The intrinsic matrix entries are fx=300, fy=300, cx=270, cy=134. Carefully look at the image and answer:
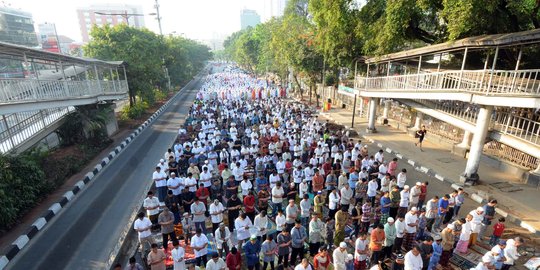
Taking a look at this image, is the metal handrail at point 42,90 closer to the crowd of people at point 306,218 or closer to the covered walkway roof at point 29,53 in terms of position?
the covered walkway roof at point 29,53

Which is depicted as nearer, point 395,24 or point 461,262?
point 461,262

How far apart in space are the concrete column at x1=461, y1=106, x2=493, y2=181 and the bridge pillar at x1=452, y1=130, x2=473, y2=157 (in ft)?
10.8

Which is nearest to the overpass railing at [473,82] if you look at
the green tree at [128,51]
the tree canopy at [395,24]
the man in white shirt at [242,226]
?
the tree canopy at [395,24]

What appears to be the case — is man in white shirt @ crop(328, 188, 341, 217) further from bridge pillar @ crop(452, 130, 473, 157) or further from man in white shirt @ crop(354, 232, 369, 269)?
bridge pillar @ crop(452, 130, 473, 157)

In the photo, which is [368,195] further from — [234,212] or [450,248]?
[234,212]

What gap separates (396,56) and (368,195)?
8.45 metres

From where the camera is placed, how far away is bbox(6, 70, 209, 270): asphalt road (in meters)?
7.67

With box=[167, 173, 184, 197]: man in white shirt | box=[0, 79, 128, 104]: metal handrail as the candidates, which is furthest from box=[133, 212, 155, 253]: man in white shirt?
box=[0, 79, 128, 104]: metal handrail

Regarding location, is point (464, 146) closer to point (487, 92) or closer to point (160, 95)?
point (487, 92)

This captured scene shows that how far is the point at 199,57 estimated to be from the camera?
76812 millimetres

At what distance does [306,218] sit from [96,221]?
21.4 feet

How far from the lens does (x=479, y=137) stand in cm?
1095

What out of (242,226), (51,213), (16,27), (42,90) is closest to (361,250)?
(242,226)

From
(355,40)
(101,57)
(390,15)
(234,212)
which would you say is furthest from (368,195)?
(101,57)
